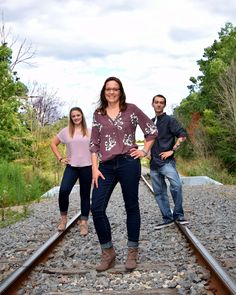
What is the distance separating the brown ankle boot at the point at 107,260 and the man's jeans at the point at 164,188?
259 centimetres

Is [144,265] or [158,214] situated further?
[158,214]

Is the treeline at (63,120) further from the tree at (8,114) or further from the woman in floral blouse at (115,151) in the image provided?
the woman in floral blouse at (115,151)

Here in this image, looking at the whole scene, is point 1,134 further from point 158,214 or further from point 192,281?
point 192,281

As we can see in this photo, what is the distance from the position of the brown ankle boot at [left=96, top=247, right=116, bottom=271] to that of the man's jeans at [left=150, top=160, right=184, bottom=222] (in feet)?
8.48

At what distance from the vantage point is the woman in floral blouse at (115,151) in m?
5.14

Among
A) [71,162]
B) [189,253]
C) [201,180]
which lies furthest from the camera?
[201,180]

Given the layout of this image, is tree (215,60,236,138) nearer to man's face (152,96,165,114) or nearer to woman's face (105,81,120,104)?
man's face (152,96,165,114)

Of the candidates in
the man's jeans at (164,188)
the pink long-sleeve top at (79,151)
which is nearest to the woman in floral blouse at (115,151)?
the pink long-sleeve top at (79,151)

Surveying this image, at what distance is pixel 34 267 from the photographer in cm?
541

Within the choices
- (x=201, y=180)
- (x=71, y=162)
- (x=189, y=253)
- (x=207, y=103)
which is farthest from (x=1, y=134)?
(x=207, y=103)

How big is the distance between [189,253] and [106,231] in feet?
4.08

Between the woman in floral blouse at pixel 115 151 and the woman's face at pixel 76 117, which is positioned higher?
the woman's face at pixel 76 117

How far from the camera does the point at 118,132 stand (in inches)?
202

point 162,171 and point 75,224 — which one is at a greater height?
point 162,171
